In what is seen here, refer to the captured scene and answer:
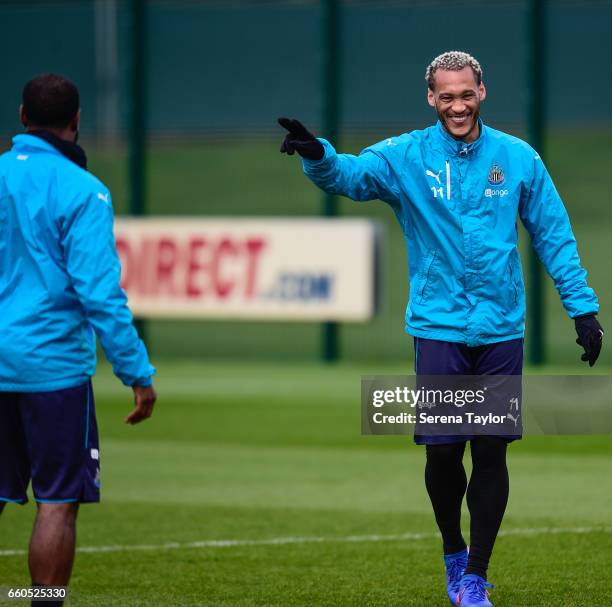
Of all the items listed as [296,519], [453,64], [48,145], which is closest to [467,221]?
[453,64]

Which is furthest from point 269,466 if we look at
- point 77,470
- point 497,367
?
point 77,470

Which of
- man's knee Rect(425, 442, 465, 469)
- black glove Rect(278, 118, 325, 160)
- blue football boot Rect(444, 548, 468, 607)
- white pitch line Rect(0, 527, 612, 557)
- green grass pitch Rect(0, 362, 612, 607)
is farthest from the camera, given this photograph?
white pitch line Rect(0, 527, 612, 557)

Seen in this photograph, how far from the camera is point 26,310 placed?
5.68 metres

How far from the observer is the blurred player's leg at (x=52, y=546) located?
5637 millimetres

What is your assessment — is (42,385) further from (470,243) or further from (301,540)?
(301,540)

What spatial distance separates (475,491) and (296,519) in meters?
2.96

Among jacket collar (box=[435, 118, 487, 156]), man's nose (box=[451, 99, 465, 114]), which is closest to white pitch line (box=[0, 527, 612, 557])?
jacket collar (box=[435, 118, 487, 156])

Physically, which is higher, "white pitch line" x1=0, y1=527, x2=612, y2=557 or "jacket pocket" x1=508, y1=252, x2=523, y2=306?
"jacket pocket" x1=508, y1=252, x2=523, y2=306

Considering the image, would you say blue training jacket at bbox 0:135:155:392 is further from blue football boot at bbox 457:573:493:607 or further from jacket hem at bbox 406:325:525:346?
blue football boot at bbox 457:573:493:607

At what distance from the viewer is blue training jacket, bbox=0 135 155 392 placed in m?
5.59

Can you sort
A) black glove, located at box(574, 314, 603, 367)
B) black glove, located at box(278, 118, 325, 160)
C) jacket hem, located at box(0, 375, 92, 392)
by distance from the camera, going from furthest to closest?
black glove, located at box(574, 314, 603, 367) < black glove, located at box(278, 118, 325, 160) < jacket hem, located at box(0, 375, 92, 392)

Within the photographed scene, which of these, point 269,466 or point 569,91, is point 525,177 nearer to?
point 269,466

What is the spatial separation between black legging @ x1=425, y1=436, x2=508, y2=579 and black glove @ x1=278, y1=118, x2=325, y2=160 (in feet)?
4.53

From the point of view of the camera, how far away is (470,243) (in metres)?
6.59
